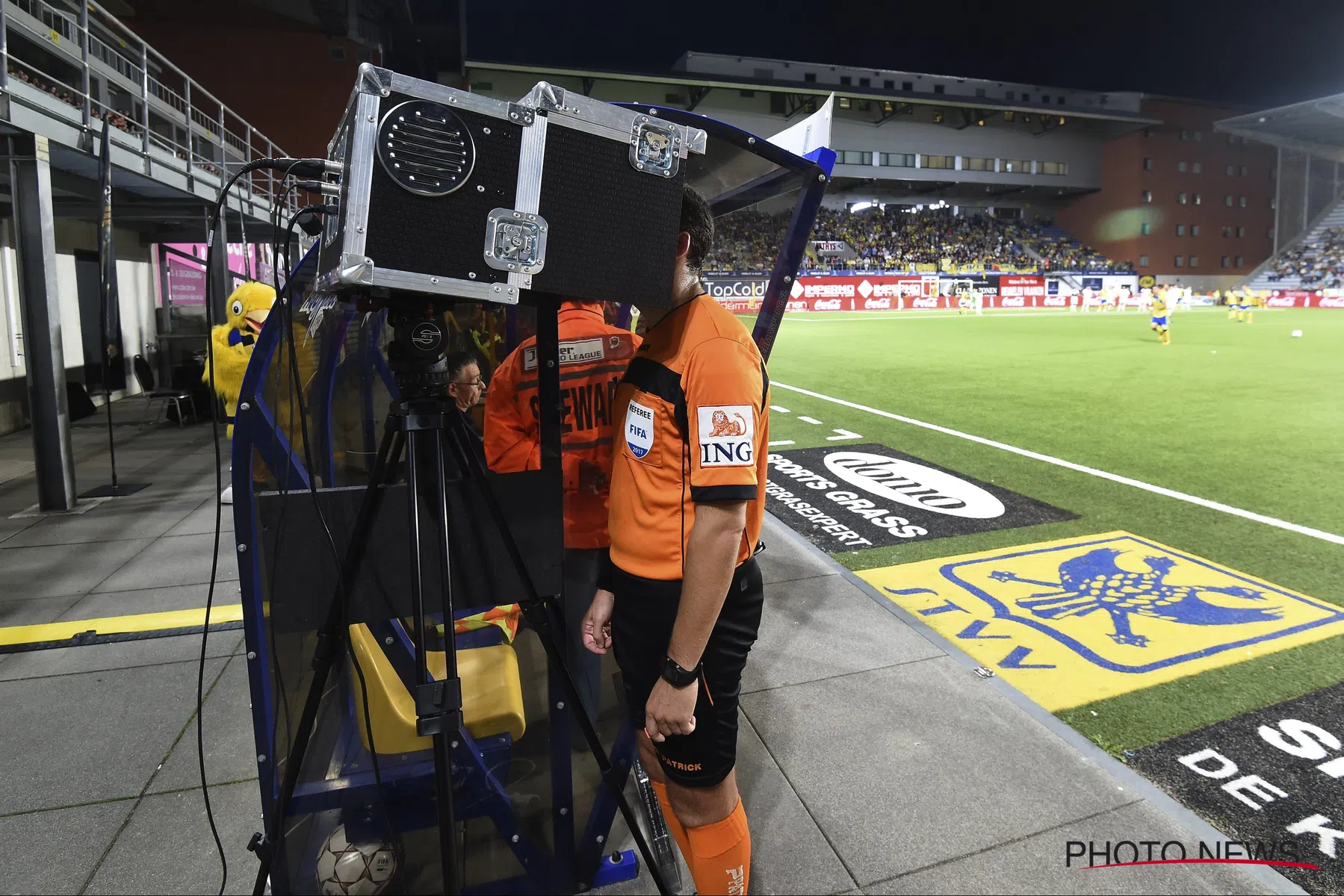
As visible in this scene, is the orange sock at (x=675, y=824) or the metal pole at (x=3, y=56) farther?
the metal pole at (x=3, y=56)

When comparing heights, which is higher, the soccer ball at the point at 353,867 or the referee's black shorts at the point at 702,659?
the referee's black shorts at the point at 702,659

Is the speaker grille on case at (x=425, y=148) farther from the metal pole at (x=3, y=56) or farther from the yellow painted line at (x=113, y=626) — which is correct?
the metal pole at (x=3, y=56)

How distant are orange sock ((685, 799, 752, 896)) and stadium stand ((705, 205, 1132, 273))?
46011 mm

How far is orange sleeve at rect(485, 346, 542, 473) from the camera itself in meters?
2.33

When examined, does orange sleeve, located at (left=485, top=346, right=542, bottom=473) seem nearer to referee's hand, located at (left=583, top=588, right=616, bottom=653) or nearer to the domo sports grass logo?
referee's hand, located at (left=583, top=588, right=616, bottom=653)

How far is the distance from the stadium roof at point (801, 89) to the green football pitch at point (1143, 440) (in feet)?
91.6

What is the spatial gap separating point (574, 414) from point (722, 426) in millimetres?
986

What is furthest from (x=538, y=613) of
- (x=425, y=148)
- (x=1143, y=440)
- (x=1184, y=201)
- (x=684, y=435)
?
(x=1184, y=201)

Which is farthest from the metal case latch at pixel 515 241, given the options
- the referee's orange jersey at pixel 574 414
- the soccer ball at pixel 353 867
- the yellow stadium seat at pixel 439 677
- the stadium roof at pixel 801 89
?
the stadium roof at pixel 801 89

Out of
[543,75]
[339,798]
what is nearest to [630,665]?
[339,798]

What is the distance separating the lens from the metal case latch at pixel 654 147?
51.9 inches

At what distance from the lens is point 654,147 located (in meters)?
1.34

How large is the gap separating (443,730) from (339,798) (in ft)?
2.38

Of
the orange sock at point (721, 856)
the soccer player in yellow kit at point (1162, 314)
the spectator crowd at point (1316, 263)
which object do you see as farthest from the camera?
the spectator crowd at point (1316, 263)
